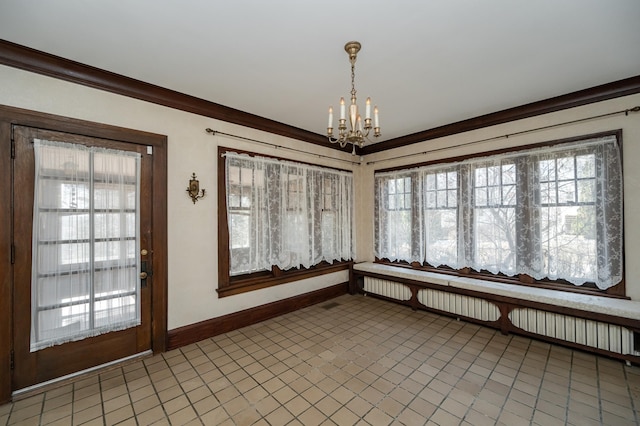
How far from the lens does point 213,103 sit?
324 centimetres

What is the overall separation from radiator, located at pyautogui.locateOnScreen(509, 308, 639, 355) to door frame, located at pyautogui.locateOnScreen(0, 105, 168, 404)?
4079 mm

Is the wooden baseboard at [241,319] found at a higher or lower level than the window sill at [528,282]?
lower

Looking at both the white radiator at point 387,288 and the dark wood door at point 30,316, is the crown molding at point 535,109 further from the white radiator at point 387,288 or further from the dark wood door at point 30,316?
the dark wood door at point 30,316

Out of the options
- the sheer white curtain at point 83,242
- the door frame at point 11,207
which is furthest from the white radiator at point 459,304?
the sheer white curtain at point 83,242

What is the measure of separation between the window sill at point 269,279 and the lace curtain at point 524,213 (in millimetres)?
1370

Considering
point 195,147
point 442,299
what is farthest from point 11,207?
point 442,299

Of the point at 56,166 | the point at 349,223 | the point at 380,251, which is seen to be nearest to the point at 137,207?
the point at 56,166

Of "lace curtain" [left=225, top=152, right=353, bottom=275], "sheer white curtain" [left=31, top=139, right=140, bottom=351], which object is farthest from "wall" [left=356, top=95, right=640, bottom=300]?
"sheer white curtain" [left=31, top=139, right=140, bottom=351]

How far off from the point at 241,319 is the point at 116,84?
2.95 m

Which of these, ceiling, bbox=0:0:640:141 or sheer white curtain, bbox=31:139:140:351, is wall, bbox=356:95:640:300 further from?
sheer white curtain, bbox=31:139:140:351

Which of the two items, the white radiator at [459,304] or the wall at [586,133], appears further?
the white radiator at [459,304]

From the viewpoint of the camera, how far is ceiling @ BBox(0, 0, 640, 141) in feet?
5.82

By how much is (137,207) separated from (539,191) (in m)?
4.60

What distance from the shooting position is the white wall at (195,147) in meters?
2.37
